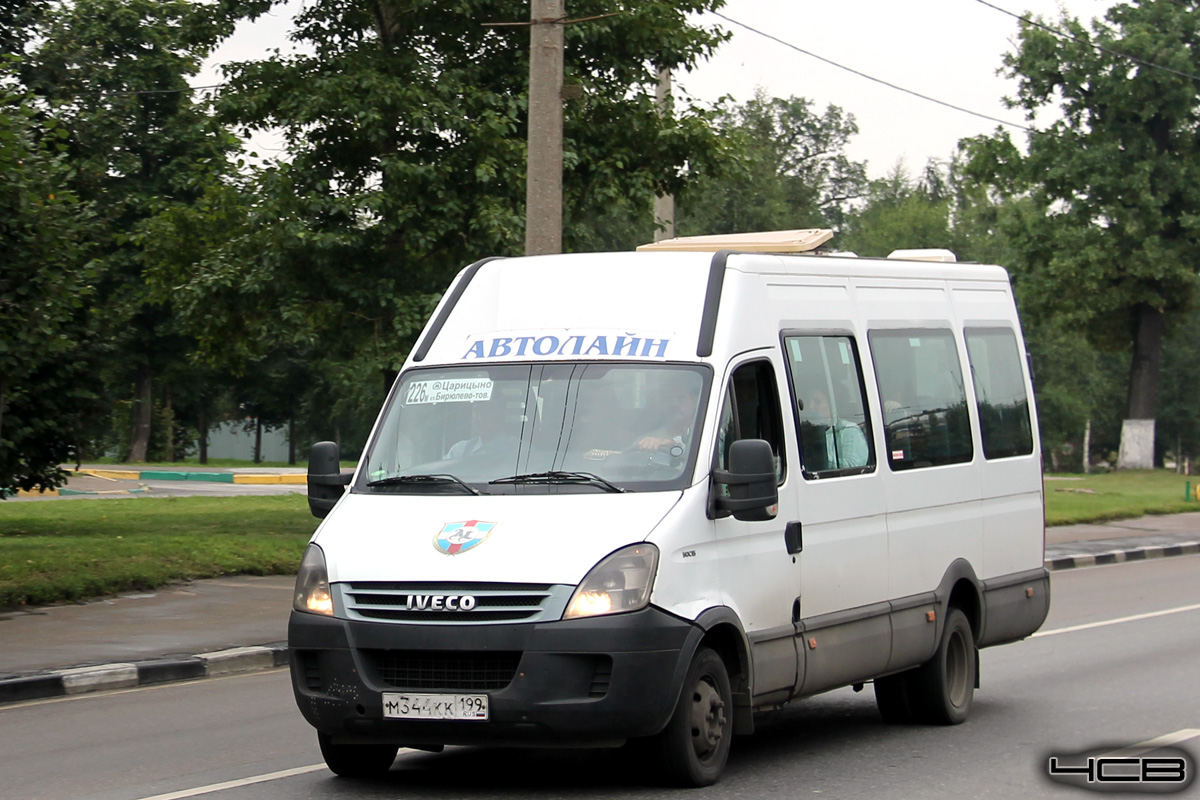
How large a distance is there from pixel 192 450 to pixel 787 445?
6279 cm

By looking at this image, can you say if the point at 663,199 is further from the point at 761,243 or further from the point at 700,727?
the point at 700,727

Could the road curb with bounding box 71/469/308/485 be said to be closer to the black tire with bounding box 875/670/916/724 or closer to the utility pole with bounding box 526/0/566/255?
the utility pole with bounding box 526/0/566/255

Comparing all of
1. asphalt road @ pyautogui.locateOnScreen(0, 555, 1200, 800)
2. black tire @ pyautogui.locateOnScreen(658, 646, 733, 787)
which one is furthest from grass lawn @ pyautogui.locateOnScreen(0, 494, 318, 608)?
black tire @ pyautogui.locateOnScreen(658, 646, 733, 787)

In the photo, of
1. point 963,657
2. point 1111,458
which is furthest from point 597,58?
point 1111,458

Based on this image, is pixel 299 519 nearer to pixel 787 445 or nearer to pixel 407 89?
pixel 407 89

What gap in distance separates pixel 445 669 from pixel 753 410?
209cm

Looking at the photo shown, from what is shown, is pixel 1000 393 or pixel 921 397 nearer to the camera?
pixel 921 397

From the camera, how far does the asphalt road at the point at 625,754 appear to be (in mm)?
7293

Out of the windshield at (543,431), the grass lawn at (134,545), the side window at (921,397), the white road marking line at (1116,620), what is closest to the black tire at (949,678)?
the side window at (921,397)

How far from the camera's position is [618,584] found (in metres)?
6.63

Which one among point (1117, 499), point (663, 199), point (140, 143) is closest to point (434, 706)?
Result: point (663, 199)

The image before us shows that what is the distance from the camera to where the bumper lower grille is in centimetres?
662

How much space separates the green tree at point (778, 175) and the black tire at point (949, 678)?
38.2 feet

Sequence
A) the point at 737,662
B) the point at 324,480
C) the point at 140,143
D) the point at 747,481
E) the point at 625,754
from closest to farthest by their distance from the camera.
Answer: the point at 747,481
the point at 737,662
the point at 324,480
the point at 625,754
the point at 140,143
